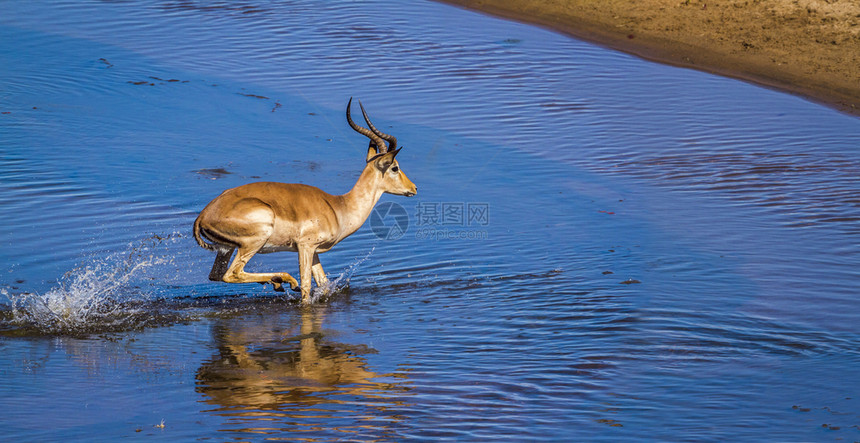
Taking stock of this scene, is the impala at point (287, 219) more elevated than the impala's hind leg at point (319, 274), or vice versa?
the impala at point (287, 219)

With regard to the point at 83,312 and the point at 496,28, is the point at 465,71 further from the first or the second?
the point at 83,312

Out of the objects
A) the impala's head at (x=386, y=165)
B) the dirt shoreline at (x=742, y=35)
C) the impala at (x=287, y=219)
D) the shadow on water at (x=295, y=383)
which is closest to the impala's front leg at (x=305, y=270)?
the impala at (x=287, y=219)

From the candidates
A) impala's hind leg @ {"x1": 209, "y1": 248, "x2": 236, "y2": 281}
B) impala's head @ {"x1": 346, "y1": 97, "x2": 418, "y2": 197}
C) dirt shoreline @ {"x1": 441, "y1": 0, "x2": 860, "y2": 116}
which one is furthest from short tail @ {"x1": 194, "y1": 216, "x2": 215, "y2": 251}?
dirt shoreline @ {"x1": 441, "y1": 0, "x2": 860, "y2": 116}

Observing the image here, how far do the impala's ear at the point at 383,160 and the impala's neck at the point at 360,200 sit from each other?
7 centimetres

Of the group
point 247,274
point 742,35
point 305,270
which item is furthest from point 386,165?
point 742,35

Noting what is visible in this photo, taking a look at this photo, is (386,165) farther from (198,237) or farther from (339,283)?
(198,237)

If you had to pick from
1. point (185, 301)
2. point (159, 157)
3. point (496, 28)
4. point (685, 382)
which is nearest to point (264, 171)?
point (159, 157)

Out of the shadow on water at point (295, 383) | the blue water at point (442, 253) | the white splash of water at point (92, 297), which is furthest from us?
the white splash of water at point (92, 297)

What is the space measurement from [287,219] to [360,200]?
0.94 m

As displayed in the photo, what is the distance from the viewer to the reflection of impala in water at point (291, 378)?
238 inches

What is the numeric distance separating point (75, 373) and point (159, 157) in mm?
6146

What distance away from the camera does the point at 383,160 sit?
30.1 feet

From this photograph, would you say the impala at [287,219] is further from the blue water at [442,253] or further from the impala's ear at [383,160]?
the blue water at [442,253]

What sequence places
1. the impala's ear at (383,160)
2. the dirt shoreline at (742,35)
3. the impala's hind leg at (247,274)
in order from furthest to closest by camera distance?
the dirt shoreline at (742,35) → the impala's ear at (383,160) → the impala's hind leg at (247,274)
